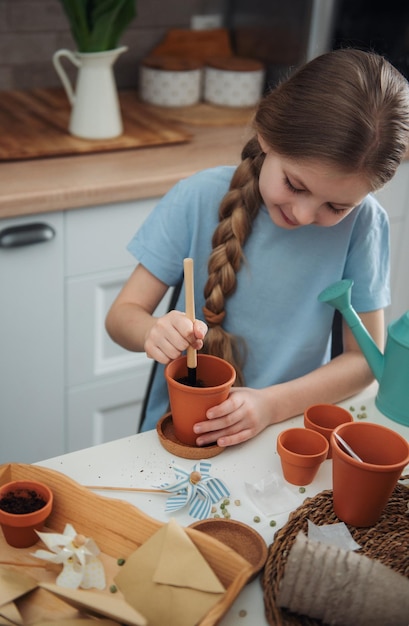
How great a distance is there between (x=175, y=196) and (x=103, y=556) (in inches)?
25.8

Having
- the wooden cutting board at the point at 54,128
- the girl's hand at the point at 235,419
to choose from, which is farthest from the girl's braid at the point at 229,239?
the wooden cutting board at the point at 54,128

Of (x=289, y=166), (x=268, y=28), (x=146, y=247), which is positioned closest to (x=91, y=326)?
(x=146, y=247)

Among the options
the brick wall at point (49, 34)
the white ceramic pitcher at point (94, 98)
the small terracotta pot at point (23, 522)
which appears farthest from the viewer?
the brick wall at point (49, 34)

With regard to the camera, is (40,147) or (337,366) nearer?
(337,366)

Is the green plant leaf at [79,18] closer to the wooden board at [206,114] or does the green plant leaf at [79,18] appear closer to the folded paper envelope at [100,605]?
the wooden board at [206,114]

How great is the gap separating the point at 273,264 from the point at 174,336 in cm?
36

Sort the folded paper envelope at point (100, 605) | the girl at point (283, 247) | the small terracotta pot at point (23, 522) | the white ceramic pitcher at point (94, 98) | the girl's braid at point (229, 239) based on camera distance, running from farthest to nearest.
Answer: the white ceramic pitcher at point (94, 98)
the girl's braid at point (229, 239)
the girl at point (283, 247)
the small terracotta pot at point (23, 522)
the folded paper envelope at point (100, 605)

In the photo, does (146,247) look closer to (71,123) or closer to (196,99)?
(71,123)

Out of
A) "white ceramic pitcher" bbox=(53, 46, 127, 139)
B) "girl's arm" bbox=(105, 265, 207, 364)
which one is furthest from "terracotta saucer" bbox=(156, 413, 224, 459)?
"white ceramic pitcher" bbox=(53, 46, 127, 139)

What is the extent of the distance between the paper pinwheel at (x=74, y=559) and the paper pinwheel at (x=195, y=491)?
0.46ft

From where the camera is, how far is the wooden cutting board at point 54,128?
1.97 meters

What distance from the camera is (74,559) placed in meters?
0.88

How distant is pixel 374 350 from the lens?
1.16m

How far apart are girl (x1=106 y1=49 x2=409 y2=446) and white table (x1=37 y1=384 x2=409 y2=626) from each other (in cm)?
3
